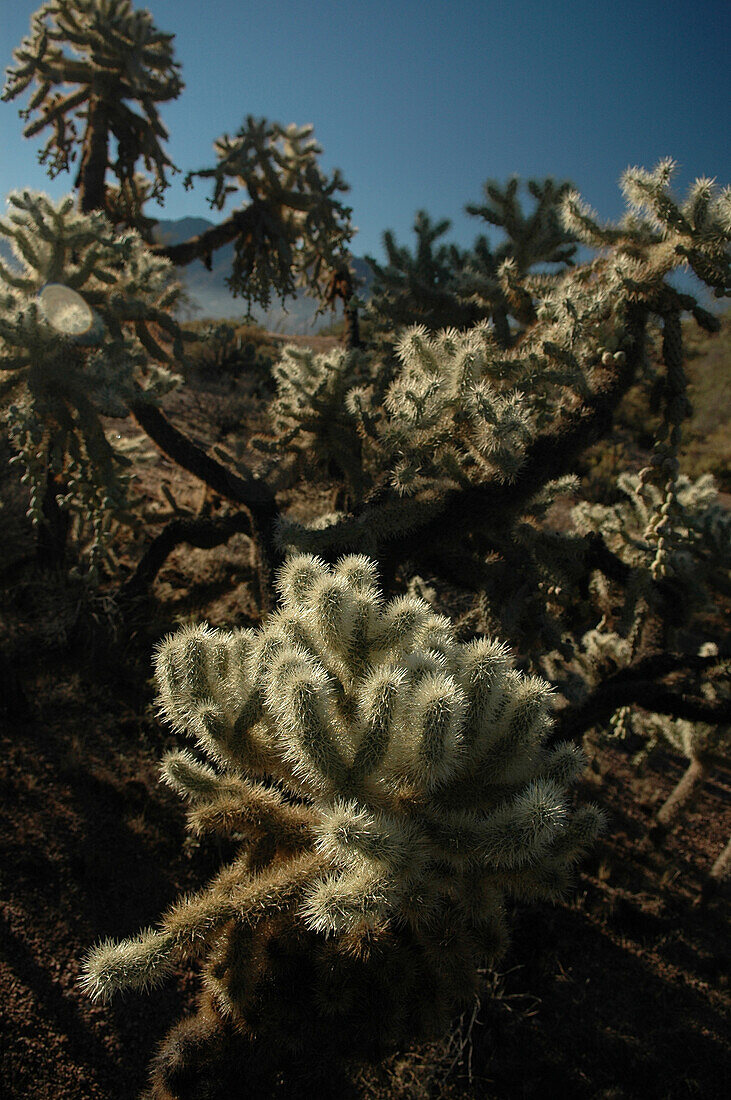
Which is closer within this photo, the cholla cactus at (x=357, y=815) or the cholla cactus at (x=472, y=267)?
the cholla cactus at (x=357, y=815)

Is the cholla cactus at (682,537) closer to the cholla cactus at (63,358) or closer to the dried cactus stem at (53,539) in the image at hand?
the cholla cactus at (63,358)

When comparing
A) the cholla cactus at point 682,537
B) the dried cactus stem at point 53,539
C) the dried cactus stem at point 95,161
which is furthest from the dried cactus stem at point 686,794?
the dried cactus stem at point 95,161

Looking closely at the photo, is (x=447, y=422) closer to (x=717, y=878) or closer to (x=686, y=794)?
(x=717, y=878)

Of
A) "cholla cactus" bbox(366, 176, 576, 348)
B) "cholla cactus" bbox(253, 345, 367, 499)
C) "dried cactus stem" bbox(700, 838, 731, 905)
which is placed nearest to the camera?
"cholla cactus" bbox(253, 345, 367, 499)

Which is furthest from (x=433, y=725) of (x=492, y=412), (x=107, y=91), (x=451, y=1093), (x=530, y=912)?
(x=107, y=91)

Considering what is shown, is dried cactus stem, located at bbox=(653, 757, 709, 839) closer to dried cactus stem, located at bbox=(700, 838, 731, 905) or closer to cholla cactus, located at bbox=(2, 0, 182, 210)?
dried cactus stem, located at bbox=(700, 838, 731, 905)

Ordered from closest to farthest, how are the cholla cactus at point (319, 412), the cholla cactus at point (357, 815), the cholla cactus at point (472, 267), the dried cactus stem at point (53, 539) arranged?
the cholla cactus at point (357, 815) < the cholla cactus at point (319, 412) < the cholla cactus at point (472, 267) < the dried cactus stem at point (53, 539)

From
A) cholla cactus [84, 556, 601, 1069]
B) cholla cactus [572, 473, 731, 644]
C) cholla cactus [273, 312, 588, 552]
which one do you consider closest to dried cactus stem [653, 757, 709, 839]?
cholla cactus [572, 473, 731, 644]
